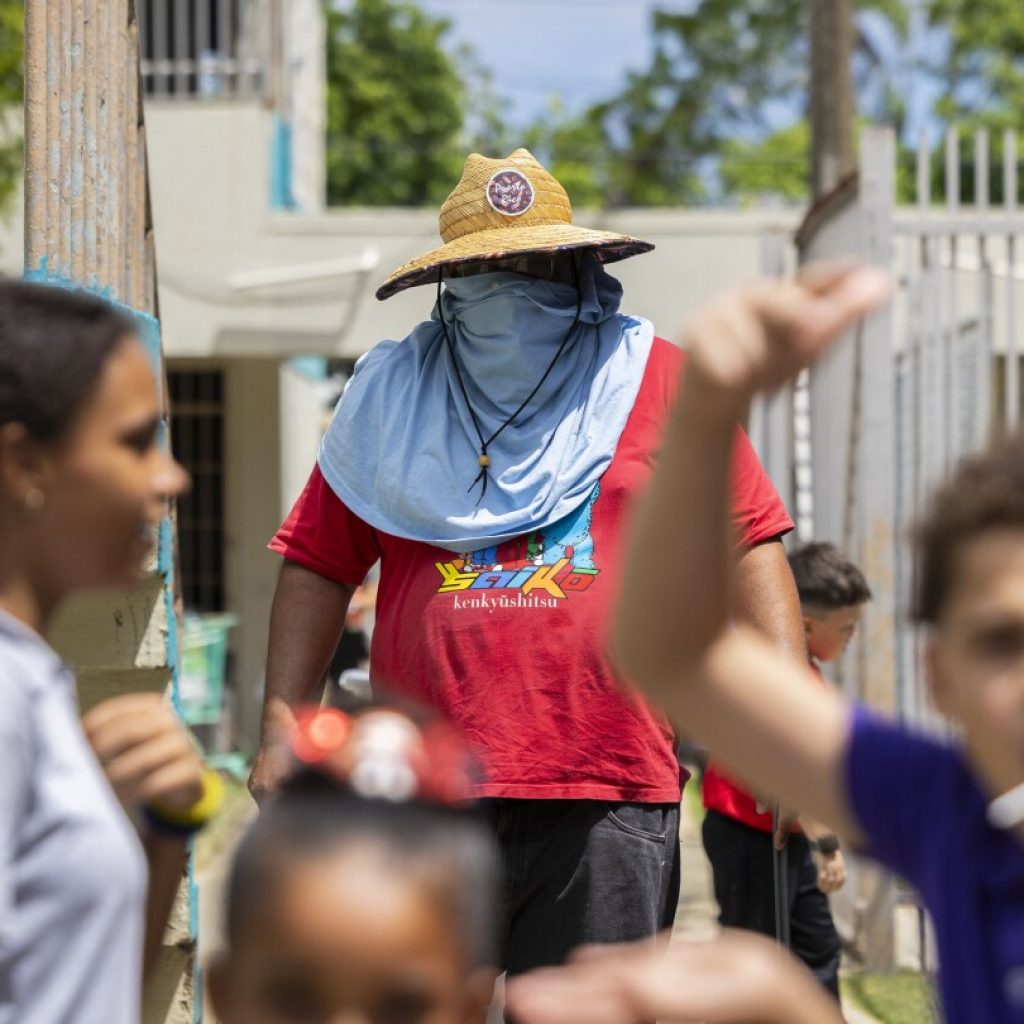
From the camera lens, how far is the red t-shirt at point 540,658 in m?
3.08

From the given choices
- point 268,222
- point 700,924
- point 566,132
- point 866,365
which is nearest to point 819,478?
point 866,365

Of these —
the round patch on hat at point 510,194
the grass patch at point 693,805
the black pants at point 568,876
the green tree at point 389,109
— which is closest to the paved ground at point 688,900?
the grass patch at point 693,805

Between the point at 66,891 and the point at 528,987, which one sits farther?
the point at 66,891

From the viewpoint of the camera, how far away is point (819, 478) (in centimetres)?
706

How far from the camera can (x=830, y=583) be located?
15.8ft

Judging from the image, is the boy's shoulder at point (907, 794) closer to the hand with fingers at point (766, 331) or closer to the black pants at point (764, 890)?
the hand with fingers at point (766, 331)

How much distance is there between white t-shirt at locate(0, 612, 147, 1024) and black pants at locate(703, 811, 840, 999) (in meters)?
3.35

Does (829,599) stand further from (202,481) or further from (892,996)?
(202,481)

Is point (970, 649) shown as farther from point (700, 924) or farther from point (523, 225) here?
point (700, 924)

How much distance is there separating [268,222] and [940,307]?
554 centimetres

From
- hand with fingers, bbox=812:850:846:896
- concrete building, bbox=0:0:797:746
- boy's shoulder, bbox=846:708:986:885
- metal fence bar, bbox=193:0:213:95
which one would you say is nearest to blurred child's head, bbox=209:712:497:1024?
boy's shoulder, bbox=846:708:986:885

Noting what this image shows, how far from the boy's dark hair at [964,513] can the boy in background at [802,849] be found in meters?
3.23

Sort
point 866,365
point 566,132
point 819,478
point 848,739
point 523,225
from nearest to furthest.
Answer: point 848,739
point 523,225
point 866,365
point 819,478
point 566,132

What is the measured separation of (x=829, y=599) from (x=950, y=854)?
11.0ft
